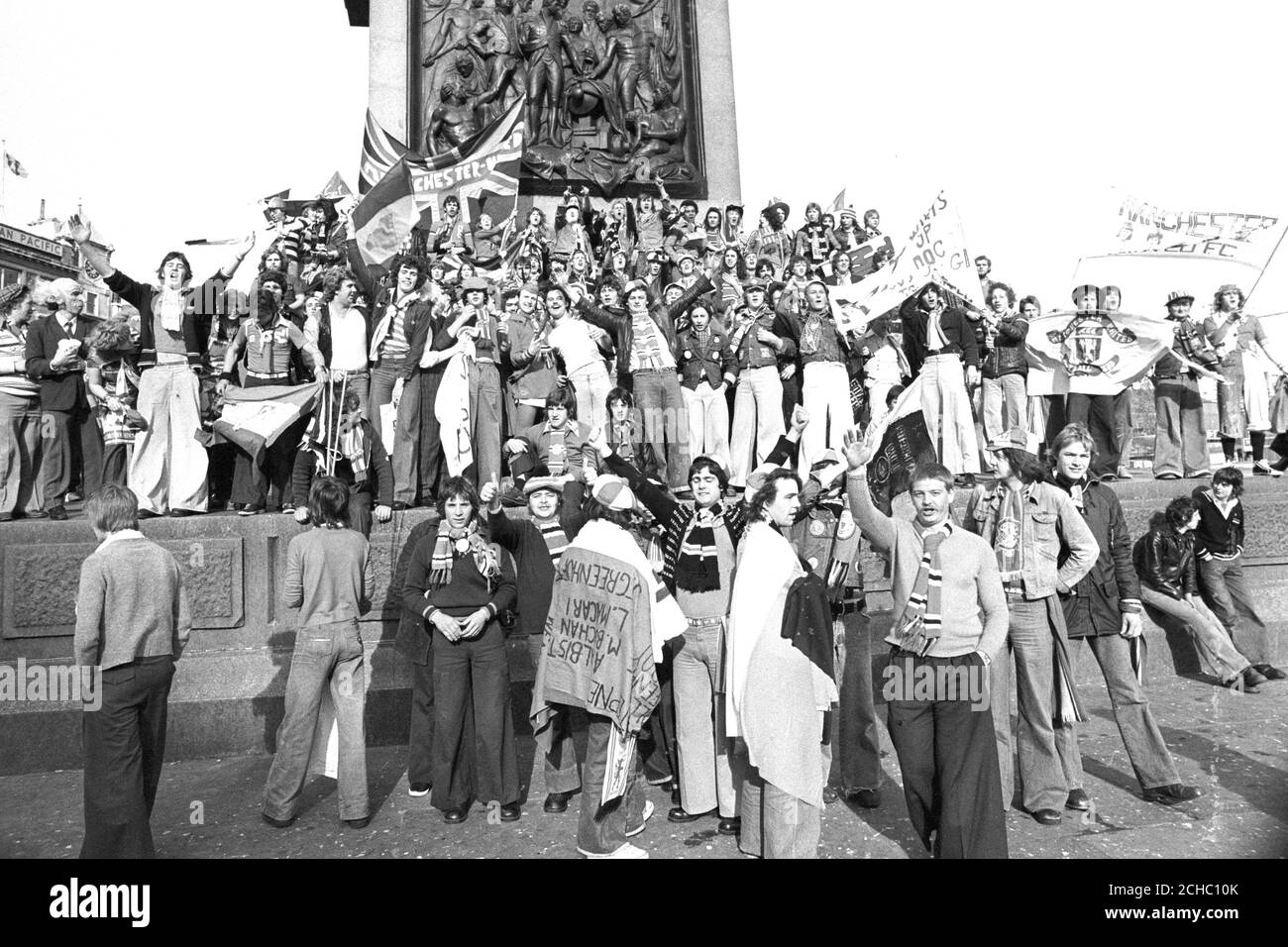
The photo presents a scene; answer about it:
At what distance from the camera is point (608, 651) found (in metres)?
4.50

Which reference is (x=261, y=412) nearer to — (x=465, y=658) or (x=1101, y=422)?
(x=465, y=658)

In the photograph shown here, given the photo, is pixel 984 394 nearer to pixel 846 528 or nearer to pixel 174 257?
pixel 846 528

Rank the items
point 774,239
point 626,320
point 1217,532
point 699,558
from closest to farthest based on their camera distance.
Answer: point 699,558, point 1217,532, point 626,320, point 774,239

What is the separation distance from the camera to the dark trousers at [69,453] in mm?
7336

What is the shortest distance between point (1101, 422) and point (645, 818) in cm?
723

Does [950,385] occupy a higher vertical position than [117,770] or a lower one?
higher

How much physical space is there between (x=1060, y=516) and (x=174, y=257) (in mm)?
7622

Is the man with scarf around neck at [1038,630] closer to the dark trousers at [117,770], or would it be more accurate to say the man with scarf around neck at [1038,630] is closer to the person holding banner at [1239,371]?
the dark trousers at [117,770]

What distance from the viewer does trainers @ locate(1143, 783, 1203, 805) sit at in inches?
200

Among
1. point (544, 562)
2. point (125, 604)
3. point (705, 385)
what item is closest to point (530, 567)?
point (544, 562)

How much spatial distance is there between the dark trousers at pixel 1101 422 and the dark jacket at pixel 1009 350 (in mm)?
707

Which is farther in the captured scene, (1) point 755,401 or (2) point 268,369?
(1) point 755,401

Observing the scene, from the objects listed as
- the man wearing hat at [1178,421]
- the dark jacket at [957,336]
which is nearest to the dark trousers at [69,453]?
the dark jacket at [957,336]

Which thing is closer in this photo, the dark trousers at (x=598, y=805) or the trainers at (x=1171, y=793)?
the dark trousers at (x=598, y=805)
